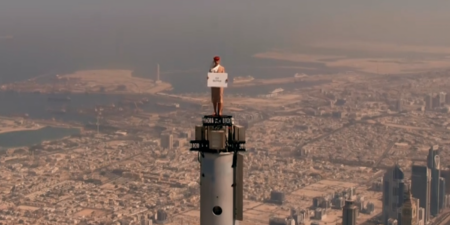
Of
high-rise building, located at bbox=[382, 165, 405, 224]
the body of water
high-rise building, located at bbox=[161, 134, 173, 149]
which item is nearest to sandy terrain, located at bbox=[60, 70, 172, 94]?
the body of water

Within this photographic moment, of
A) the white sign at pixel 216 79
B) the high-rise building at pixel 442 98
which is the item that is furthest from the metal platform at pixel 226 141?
the high-rise building at pixel 442 98

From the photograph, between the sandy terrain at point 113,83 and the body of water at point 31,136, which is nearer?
the body of water at point 31,136

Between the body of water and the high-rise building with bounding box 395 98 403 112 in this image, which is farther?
the high-rise building with bounding box 395 98 403 112

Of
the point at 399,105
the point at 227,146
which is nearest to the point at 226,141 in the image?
the point at 227,146

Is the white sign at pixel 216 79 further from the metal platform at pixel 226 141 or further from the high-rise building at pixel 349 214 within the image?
the high-rise building at pixel 349 214

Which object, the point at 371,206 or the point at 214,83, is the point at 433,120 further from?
the point at 214,83

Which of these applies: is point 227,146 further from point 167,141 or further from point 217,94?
point 167,141

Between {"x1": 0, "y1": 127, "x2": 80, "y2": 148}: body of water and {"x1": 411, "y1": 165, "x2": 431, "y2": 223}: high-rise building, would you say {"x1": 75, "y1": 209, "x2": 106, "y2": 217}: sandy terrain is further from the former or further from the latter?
{"x1": 0, "y1": 127, "x2": 80, "y2": 148}: body of water

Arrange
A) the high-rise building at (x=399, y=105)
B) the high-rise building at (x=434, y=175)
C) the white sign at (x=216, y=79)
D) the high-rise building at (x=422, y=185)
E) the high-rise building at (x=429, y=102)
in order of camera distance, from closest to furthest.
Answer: the white sign at (x=216, y=79) → the high-rise building at (x=422, y=185) → the high-rise building at (x=434, y=175) → the high-rise building at (x=399, y=105) → the high-rise building at (x=429, y=102)
